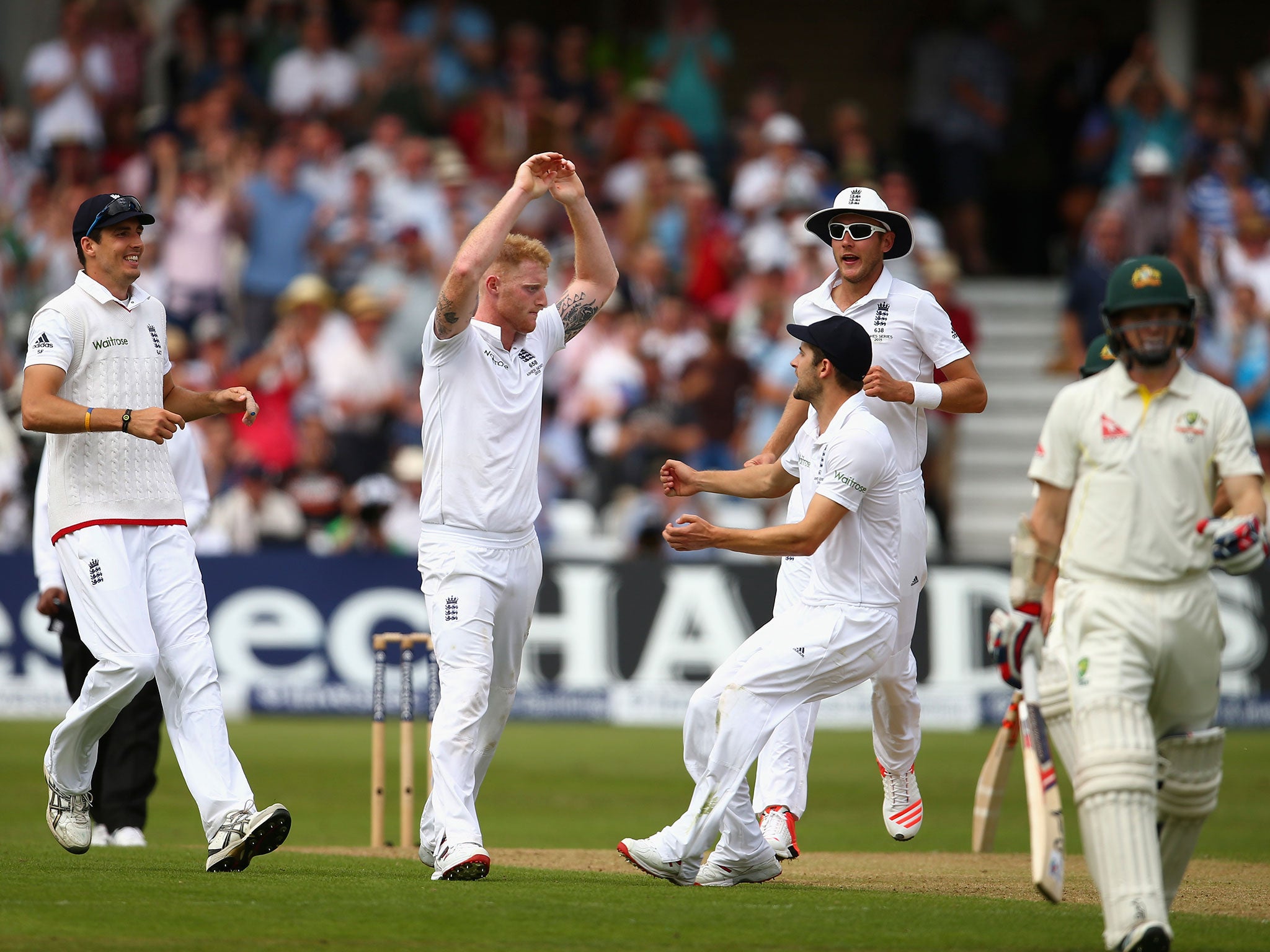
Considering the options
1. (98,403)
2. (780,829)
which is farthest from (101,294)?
(780,829)

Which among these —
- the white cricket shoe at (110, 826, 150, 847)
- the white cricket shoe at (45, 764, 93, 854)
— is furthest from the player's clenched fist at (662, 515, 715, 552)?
the white cricket shoe at (110, 826, 150, 847)

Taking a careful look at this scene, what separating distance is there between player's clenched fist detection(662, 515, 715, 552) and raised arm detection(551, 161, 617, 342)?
142 centimetres

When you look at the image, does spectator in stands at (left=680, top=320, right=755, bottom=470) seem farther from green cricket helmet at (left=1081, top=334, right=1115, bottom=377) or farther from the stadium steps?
green cricket helmet at (left=1081, top=334, right=1115, bottom=377)

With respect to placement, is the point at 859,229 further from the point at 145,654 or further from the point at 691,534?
the point at 145,654

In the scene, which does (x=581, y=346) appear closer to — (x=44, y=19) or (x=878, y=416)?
(x=44, y=19)

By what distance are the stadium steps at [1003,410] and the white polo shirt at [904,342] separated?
890 cm

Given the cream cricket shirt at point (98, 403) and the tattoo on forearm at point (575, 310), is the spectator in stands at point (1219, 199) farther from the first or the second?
the cream cricket shirt at point (98, 403)

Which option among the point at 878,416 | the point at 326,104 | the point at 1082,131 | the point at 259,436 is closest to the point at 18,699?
the point at 259,436

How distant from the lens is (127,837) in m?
8.87

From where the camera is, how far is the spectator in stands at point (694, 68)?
20.3 m

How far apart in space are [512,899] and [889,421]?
9.36ft

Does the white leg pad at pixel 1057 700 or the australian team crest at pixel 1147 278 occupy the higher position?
the australian team crest at pixel 1147 278

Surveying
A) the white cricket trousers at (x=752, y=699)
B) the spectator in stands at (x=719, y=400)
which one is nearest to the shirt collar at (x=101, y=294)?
the white cricket trousers at (x=752, y=699)

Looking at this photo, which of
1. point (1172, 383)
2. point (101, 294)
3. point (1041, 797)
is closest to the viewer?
point (1172, 383)
